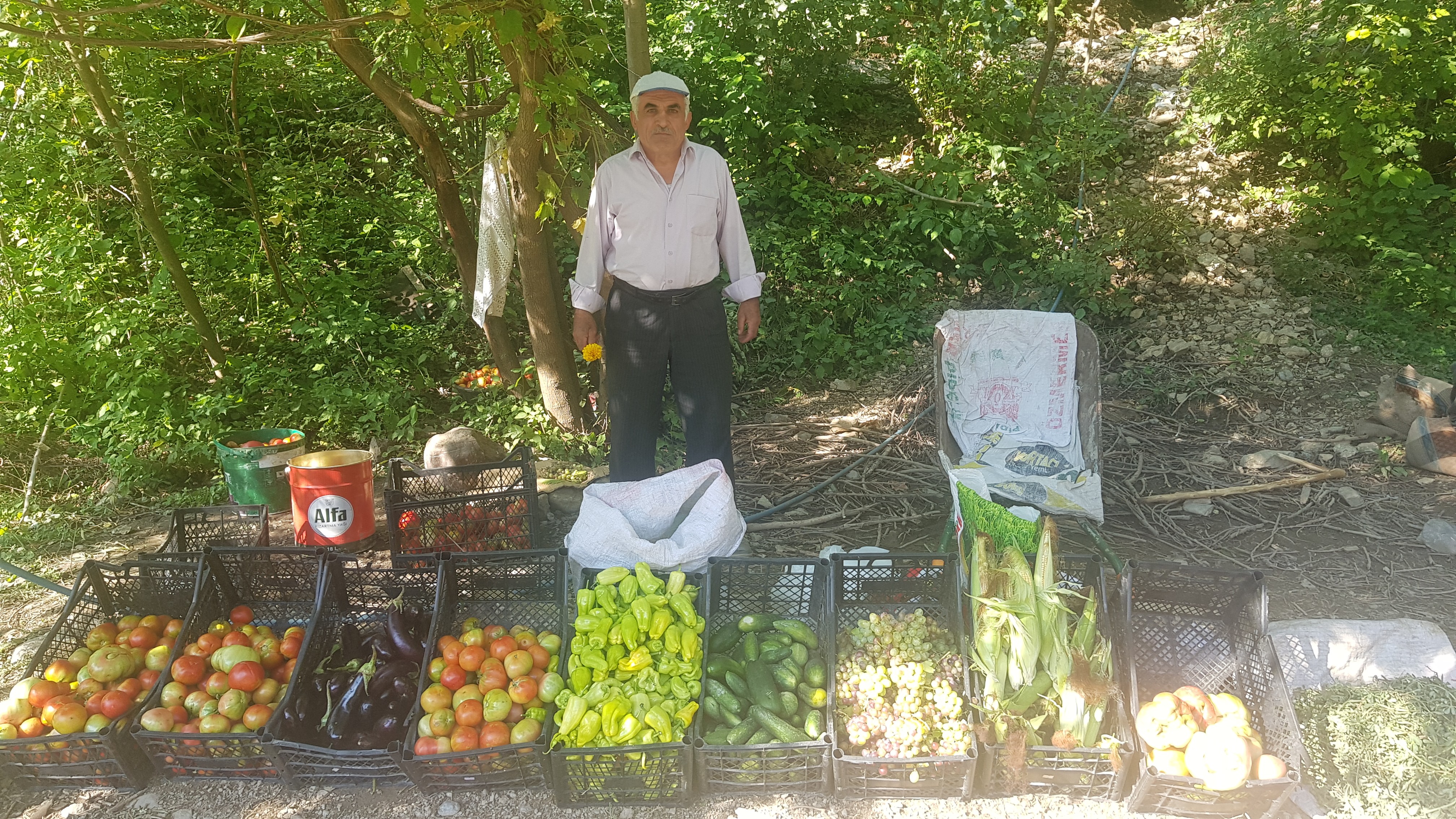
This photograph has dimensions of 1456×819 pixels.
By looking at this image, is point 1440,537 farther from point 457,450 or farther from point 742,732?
point 457,450

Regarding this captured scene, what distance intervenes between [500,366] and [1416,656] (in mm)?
5364

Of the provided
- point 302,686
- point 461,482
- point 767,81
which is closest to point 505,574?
point 302,686

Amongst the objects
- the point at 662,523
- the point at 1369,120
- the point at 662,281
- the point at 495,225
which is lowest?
the point at 662,523

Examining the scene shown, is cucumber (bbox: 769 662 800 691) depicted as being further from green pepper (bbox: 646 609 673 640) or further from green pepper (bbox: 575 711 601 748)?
green pepper (bbox: 575 711 601 748)

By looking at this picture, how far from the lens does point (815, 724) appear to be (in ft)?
8.77

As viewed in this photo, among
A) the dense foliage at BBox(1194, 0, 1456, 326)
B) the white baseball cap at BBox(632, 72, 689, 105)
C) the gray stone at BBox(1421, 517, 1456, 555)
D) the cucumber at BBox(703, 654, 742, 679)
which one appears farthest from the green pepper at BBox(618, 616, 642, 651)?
the dense foliage at BBox(1194, 0, 1456, 326)

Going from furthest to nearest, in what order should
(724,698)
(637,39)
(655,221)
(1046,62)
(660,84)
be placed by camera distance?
1. (1046,62)
2. (637,39)
3. (655,221)
4. (660,84)
5. (724,698)

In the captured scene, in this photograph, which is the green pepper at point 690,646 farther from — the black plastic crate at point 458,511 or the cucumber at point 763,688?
the black plastic crate at point 458,511

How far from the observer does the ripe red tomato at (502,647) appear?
292cm

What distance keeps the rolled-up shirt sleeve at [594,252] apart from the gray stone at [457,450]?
131 centimetres

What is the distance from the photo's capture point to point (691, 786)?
2.69 m

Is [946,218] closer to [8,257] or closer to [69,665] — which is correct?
[69,665]

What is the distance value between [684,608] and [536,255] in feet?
10.2

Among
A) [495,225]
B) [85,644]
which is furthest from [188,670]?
[495,225]
